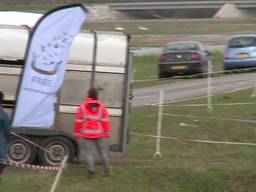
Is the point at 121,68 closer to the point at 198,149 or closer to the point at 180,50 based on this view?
the point at 198,149

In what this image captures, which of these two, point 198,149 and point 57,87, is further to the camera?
point 198,149

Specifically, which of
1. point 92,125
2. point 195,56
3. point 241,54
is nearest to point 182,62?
point 195,56

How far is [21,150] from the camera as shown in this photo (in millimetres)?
11578

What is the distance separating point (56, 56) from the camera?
10414 mm

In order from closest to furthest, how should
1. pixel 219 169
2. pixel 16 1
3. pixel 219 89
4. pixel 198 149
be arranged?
pixel 219 169 → pixel 198 149 → pixel 219 89 → pixel 16 1

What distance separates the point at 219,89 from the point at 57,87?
43.0ft

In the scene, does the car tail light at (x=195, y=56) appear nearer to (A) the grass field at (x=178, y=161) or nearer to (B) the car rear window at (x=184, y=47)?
(B) the car rear window at (x=184, y=47)

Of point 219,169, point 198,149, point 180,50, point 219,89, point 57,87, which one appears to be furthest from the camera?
point 180,50

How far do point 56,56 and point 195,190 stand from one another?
3.07 m

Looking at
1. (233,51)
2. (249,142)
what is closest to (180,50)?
(233,51)

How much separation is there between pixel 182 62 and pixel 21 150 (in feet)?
51.2

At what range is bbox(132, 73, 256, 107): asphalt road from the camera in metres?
21.5

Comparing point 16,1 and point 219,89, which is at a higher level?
point 16,1

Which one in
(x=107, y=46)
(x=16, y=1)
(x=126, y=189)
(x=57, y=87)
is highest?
(x=16, y=1)
